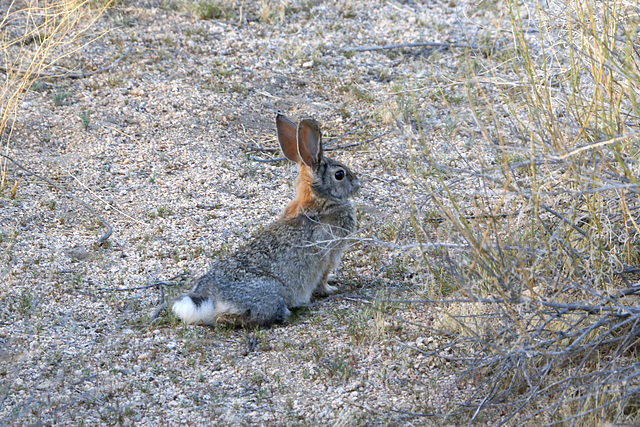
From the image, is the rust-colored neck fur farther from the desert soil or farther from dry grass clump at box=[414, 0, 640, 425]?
dry grass clump at box=[414, 0, 640, 425]

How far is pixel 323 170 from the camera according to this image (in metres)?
6.16

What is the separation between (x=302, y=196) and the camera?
6254 millimetres

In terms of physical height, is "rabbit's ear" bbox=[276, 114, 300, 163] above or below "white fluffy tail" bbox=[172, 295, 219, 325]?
above

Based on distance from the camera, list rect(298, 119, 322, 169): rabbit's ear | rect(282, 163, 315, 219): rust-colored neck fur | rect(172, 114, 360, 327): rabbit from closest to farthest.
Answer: rect(172, 114, 360, 327): rabbit, rect(298, 119, 322, 169): rabbit's ear, rect(282, 163, 315, 219): rust-colored neck fur

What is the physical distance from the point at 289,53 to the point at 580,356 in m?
6.65

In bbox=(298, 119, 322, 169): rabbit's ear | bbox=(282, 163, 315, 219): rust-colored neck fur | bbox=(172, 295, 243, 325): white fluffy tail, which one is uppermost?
bbox=(298, 119, 322, 169): rabbit's ear

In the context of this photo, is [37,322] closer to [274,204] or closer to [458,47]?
[274,204]

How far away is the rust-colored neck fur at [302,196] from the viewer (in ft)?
20.1

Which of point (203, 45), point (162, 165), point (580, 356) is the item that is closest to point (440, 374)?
point (580, 356)

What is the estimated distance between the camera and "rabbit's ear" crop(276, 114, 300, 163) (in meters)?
6.06

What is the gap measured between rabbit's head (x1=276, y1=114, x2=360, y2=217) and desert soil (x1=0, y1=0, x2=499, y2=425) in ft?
1.45

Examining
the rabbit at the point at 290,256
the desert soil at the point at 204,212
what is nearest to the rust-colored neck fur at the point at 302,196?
the rabbit at the point at 290,256

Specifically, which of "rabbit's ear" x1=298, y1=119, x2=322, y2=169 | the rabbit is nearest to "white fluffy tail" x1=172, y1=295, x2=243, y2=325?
the rabbit

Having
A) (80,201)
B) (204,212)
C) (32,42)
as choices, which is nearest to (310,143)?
(204,212)
